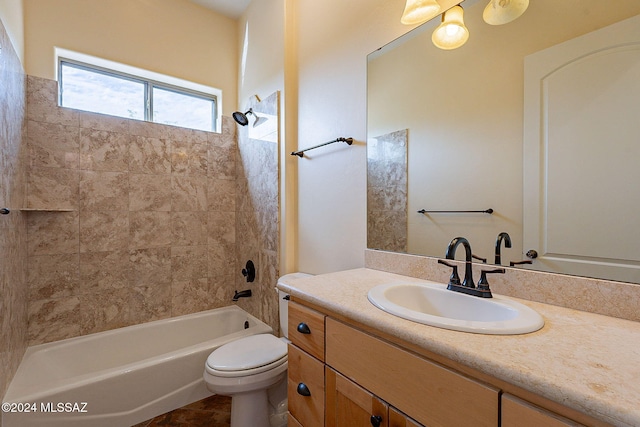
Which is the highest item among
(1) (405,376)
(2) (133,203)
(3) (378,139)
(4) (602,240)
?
(3) (378,139)

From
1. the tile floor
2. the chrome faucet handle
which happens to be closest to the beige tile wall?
the tile floor

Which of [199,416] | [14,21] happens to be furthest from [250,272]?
[14,21]

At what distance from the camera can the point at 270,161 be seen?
2.17 m

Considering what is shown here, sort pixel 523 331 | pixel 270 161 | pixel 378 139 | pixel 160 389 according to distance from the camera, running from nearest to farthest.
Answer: pixel 523 331 → pixel 378 139 → pixel 160 389 → pixel 270 161

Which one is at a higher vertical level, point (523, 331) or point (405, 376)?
point (523, 331)

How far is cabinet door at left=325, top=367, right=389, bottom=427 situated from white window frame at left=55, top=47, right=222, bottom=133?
2494 mm

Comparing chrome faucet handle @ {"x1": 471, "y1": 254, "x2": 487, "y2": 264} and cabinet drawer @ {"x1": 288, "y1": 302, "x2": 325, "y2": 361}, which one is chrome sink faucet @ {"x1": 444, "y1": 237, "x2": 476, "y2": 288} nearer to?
chrome faucet handle @ {"x1": 471, "y1": 254, "x2": 487, "y2": 264}

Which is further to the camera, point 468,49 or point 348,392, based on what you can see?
point 468,49

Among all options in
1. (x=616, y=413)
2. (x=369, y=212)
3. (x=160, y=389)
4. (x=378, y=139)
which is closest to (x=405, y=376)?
(x=616, y=413)

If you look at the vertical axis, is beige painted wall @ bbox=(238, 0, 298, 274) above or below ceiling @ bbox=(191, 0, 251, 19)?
below

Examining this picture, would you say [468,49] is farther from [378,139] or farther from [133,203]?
[133,203]

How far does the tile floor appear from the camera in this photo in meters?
A: 1.69

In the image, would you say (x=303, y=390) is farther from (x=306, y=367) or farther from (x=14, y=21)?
(x=14, y=21)

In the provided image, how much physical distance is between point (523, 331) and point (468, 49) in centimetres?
104
